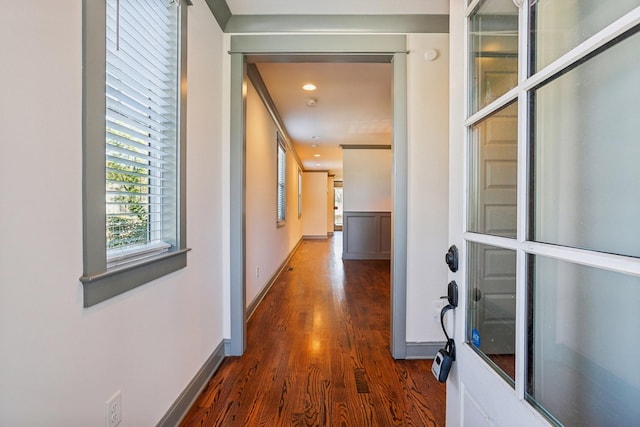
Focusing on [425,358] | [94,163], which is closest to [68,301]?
[94,163]

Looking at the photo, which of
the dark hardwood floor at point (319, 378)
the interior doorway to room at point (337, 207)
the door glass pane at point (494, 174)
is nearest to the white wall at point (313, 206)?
the interior doorway to room at point (337, 207)

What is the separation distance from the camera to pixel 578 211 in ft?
1.90

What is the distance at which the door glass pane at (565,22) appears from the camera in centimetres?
52

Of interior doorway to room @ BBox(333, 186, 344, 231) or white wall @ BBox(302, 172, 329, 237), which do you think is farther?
interior doorway to room @ BBox(333, 186, 344, 231)

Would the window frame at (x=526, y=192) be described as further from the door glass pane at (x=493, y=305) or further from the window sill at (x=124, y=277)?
the window sill at (x=124, y=277)

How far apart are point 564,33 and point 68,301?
1.36m

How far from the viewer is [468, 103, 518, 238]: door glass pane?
721 mm

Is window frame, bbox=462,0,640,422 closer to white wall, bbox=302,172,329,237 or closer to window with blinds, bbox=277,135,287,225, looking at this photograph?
window with blinds, bbox=277,135,287,225

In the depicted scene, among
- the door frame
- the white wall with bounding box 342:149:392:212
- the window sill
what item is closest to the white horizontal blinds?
the window sill

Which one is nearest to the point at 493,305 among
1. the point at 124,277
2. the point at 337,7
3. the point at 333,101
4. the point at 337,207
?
the point at 124,277

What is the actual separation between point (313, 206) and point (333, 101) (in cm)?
656

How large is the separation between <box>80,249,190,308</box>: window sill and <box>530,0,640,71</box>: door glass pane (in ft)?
4.25

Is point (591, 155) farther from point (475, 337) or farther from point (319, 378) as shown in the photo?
point (319, 378)

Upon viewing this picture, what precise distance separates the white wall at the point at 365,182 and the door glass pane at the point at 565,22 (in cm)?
551
